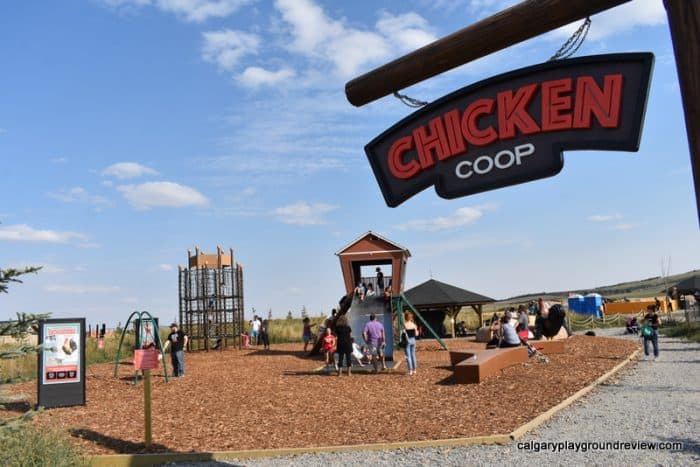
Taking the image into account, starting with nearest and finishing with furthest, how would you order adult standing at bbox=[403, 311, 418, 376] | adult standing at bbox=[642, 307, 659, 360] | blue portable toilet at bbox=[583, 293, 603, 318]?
adult standing at bbox=[403, 311, 418, 376] < adult standing at bbox=[642, 307, 659, 360] < blue portable toilet at bbox=[583, 293, 603, 318]

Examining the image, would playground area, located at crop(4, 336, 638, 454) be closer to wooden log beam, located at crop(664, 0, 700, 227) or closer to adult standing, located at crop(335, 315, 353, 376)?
adult standing, located at crop(335, 315, 353, 376)

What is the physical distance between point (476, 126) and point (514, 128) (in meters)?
0.31

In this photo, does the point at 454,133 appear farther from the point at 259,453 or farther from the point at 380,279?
the point at 380,279

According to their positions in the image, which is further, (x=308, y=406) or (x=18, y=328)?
(x=308, y=406)

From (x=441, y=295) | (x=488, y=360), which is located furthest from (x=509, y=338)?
(x=441, y=295)

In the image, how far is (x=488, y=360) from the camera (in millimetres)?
13609

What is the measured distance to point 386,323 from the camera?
19.0 m

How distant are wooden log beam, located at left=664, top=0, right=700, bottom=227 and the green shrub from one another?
6.06m

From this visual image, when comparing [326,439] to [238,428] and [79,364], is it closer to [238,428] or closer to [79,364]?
[238,428]

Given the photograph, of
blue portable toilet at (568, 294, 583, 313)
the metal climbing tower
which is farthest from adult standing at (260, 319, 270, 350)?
blue portable toilet at (568, 294, 583, 313)

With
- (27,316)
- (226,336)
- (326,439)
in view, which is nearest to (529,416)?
(326,439)

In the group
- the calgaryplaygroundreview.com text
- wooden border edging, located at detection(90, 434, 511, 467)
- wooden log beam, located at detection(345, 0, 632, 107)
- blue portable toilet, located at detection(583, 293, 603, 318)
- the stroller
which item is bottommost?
the calgaryplaygroundreview.com text

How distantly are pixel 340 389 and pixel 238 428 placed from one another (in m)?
3.93

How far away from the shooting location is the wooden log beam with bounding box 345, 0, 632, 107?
14.2 ft
